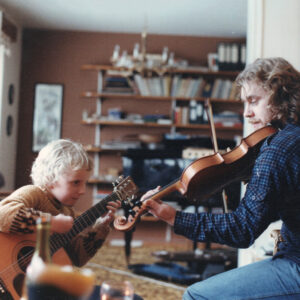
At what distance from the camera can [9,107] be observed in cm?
530

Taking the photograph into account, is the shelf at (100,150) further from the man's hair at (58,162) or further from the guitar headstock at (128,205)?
the guitar headstock at (128,205)

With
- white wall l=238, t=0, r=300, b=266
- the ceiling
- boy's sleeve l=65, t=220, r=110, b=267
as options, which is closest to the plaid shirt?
boy's sleeve l=65, t=220, r=110, b=267

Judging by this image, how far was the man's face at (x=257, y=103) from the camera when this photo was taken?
58.2 inches

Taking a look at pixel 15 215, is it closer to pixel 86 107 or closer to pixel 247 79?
pixel 247 79

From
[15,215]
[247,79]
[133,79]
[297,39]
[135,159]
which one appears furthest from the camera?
[133,79]

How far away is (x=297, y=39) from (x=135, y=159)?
189 cm

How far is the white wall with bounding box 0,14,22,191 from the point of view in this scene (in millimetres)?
Answer: 5078

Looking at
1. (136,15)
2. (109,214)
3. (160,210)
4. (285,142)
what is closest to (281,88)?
(285,142)

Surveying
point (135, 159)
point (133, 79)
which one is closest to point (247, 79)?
point (135, 159)

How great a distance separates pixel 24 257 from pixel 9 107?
13.8ft

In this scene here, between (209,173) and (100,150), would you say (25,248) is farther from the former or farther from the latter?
(100,150)

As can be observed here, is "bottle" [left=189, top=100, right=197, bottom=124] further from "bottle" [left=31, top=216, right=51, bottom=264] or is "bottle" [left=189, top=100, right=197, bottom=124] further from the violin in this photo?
"bottle" [left=31, top=216, right=51, bottom=264]

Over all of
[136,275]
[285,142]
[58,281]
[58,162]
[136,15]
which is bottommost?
[136,275]

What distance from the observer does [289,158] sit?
127 cm
